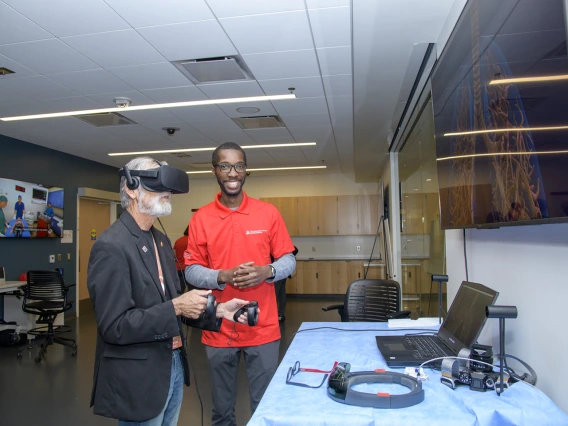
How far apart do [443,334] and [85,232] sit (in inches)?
318

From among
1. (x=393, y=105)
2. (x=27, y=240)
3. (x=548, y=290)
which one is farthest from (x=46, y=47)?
(x=27, y=240)

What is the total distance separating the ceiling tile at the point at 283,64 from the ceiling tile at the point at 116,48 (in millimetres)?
840

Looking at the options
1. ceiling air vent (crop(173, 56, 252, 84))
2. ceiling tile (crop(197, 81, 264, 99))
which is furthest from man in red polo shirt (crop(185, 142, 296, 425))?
ceiling tile (crop(197, 81, 264, 99))

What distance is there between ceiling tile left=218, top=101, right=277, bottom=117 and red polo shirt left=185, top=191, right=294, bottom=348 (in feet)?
9.65

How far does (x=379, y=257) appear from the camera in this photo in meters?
9.80

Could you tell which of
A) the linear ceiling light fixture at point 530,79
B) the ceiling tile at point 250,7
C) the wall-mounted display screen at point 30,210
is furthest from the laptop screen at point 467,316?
the wall-mounted display screen at point 30,210

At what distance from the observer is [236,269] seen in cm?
188

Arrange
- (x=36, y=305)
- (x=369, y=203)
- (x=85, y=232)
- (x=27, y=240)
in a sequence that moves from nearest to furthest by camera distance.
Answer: (x=36, y=305), (x=27, y=240), (x=85, y=232), (x=369, y=203)

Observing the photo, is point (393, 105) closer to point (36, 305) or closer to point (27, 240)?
point (36, 305)

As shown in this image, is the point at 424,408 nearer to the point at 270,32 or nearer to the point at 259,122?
the point at 270,32

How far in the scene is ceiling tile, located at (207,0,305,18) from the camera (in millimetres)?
2758

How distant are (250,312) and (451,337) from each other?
0.81 metres

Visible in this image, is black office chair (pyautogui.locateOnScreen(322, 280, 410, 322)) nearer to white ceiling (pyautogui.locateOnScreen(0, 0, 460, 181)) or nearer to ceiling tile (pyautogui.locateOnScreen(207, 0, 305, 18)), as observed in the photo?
white ceiling (pyautogui.locateOnScreen(0, 0, 460, 181))

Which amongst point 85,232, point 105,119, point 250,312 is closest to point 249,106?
point 105,119
